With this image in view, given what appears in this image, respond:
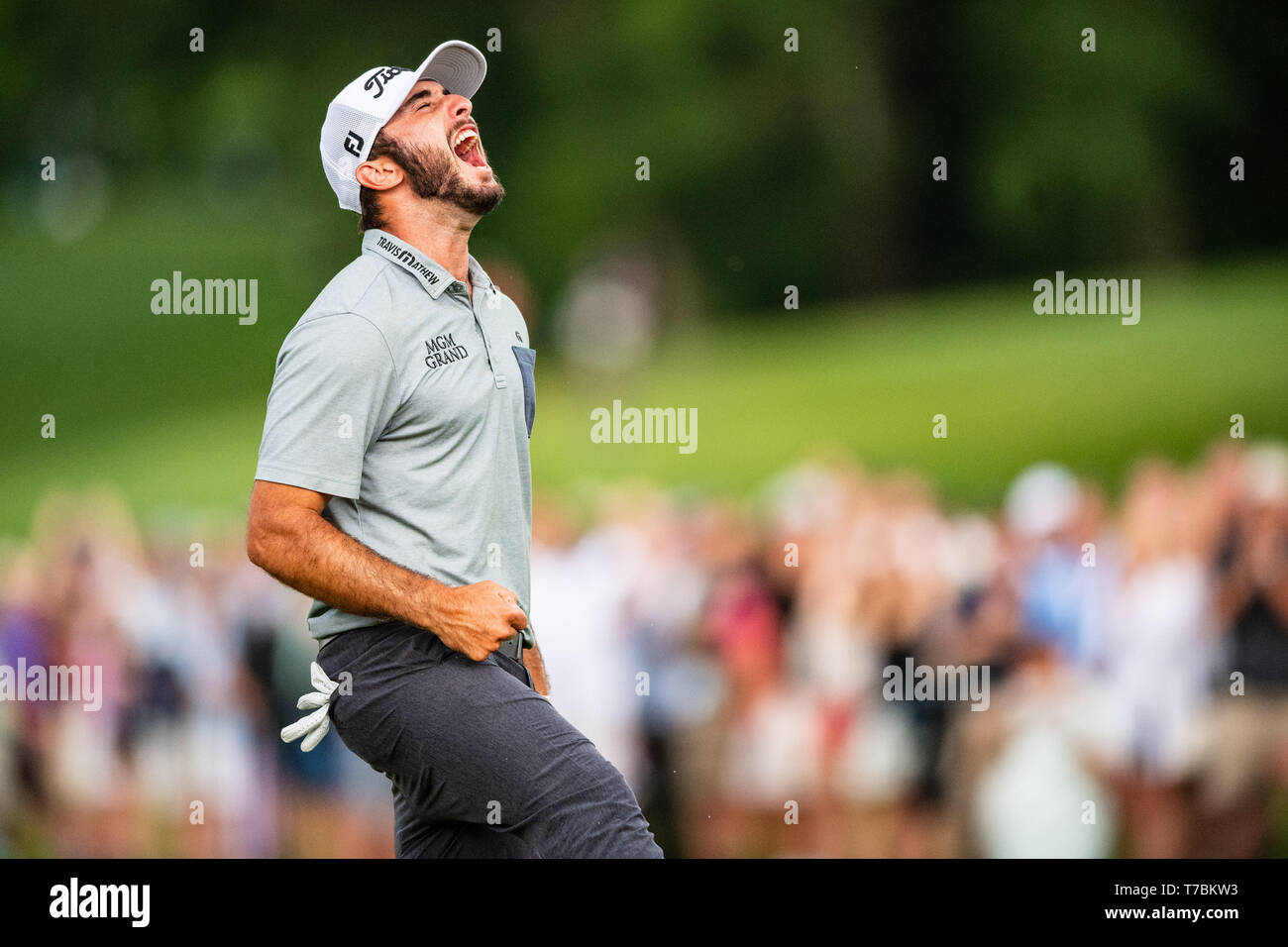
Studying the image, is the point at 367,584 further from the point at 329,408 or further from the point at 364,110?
the point at 364,110

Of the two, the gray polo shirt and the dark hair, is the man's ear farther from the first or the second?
the gray polo shirt

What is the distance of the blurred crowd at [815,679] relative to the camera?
734cm

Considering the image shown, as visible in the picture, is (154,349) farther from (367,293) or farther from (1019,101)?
(367,293)

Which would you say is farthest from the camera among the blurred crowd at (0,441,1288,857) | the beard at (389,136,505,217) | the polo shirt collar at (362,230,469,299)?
the blurred crowd at (0,441,1288,857)

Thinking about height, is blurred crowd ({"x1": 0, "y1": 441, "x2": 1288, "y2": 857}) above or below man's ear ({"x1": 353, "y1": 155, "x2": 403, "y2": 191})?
below

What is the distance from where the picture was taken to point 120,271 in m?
9.59

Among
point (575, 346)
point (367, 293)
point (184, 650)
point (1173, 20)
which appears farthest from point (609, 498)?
point (367, 293)

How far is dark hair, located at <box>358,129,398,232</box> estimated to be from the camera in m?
3.44

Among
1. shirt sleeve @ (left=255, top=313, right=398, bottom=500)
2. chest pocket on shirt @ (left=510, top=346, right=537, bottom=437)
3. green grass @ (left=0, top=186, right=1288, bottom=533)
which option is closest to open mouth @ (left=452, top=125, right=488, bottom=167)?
chest pocket on shirt @ (left=510, top=346, right=537, bottom=437)

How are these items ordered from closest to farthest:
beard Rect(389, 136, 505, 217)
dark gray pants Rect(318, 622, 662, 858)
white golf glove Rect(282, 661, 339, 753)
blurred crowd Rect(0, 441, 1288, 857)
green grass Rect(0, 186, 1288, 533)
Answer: dark gray pants Rect(318, 622, 662, 858), white golf glove Rect(282, 661, 339, 753), beard Rect(389, 136, 505, 217), blurred crowd Rect(0, 441, 1288, 857), green grass Rect(0, 186, 1288, 533)

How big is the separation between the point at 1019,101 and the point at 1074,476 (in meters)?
2.88

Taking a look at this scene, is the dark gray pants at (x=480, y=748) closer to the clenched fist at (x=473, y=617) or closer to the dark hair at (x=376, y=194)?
the clenched fist at (x=473, y=617)

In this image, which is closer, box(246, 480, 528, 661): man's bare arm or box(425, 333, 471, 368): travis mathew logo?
box(246, 480, 528, 661): man's bare arm

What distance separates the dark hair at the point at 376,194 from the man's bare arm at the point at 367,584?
66cm
